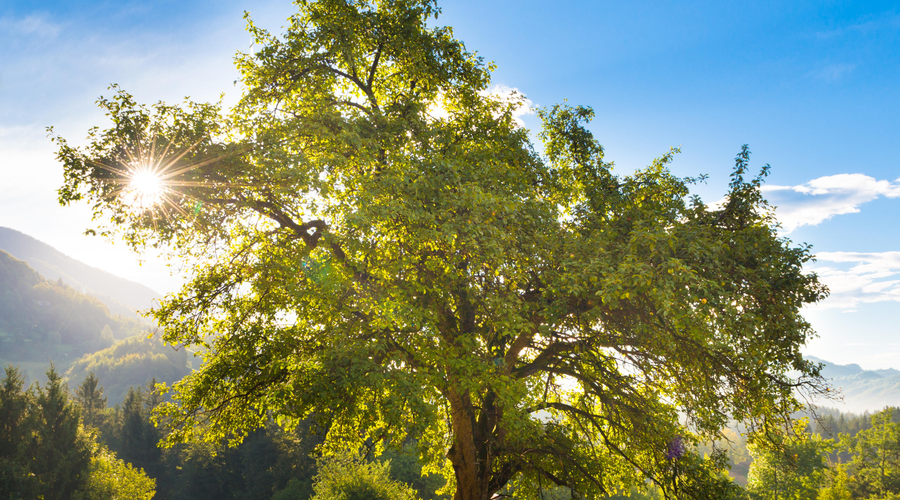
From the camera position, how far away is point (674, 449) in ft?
35.8

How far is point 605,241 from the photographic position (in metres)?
8.97

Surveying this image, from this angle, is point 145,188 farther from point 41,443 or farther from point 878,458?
point 878,458

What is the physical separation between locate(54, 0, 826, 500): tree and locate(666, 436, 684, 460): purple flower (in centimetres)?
17

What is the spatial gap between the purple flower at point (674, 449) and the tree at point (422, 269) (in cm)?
17

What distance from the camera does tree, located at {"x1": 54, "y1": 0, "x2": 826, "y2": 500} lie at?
26.0 feet

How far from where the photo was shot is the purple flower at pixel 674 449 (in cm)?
1073

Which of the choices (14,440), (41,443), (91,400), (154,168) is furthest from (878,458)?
(91,400)

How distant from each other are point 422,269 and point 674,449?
8.20m

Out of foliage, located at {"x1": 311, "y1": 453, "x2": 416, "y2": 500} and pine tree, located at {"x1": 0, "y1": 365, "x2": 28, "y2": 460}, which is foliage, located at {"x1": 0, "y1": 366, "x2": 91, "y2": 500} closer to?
pine tree, located at {"x1": 0, "y1": 365, "x2": 28, "y2": 460}

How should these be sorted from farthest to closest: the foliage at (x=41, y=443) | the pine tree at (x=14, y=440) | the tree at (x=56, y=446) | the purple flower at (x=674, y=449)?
the tree at (x=56, y=446)
the foliage at (x=41, y=443)
the pine tree at (x=14, y=440)
the purple flower at (x=674, y=449)

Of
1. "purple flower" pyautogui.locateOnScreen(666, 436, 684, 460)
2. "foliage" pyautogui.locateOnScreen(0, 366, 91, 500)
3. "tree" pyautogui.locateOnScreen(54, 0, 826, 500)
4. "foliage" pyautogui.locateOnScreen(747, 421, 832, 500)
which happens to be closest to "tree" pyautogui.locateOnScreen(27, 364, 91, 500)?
"foliage" pyautogui.locateOnScreen(0, 366, 91, 500)

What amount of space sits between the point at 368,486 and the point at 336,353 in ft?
72.7

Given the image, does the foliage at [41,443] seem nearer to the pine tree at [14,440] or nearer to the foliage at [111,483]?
the pine tree at [14,440]

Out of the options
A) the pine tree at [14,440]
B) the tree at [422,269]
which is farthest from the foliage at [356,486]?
Result: the pine tree at [14,440]
